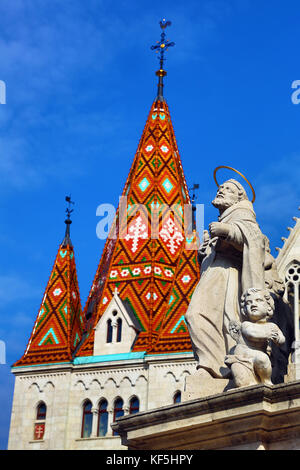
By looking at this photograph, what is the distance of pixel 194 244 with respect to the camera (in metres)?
36.0

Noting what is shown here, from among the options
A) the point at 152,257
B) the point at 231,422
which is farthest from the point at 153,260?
the point at 231,422

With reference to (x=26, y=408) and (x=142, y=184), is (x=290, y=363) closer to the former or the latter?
(x=26, y=408)

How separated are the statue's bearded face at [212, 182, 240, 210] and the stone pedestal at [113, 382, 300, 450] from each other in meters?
1.89

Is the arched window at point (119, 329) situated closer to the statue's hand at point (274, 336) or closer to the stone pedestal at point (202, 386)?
the stone pedestal at point (202, 386)

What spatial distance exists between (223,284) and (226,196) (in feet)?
2.82

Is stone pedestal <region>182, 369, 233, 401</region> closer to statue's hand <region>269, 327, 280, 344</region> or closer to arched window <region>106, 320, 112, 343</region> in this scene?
statue's hand <region>269, 327, 280, 344</region>

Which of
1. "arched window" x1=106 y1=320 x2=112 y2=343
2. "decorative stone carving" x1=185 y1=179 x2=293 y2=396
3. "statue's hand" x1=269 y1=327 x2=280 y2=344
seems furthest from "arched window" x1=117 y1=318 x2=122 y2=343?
"statue's hand" x1=269 y1=327 x2=280 y2=344

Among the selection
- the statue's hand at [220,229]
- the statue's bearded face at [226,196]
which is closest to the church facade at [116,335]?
the statue's bearded face at [226,196]

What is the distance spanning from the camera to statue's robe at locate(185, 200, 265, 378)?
645cm

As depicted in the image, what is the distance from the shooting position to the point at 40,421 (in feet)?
114

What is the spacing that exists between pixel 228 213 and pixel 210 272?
54cm

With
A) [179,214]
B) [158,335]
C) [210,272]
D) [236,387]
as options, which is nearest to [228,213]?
[210,272]

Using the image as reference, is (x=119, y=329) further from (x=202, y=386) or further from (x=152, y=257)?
(x=202, y=386)

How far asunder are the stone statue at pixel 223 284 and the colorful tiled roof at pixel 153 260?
85.7 feet
